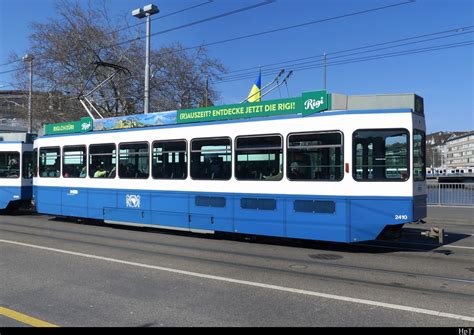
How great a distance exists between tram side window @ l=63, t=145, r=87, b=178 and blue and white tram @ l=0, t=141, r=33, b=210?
3719mm

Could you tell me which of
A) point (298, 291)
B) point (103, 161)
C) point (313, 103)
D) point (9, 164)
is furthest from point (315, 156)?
point (9, 164)

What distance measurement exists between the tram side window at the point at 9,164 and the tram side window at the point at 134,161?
6.73 m

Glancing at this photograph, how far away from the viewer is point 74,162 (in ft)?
49.0

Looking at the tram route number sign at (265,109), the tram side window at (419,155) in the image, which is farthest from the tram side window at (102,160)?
the tram side window at (419,155)

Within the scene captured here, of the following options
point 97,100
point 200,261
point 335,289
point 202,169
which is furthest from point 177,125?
point 97,100

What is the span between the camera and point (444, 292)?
21.5 ft

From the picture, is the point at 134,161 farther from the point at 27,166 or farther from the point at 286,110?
the point at 27,166

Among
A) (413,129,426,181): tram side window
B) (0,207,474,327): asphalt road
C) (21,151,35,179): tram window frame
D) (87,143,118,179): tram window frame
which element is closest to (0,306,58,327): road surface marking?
(0,207,474,327): asphalt road

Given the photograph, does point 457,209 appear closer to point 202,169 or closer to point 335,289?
point 202,169

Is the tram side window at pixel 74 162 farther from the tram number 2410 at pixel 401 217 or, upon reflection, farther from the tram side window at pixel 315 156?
the tram number 2410 at pixel 401 217

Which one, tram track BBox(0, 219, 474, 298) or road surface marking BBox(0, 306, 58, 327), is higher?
road surface marking BBox(0, 306, 58, 327)

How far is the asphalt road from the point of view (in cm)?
533

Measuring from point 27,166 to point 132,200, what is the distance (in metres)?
7.15

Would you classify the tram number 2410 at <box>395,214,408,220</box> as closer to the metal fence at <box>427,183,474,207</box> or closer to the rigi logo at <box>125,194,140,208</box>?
the rigi logo at <box>125,194,140,208</box>
